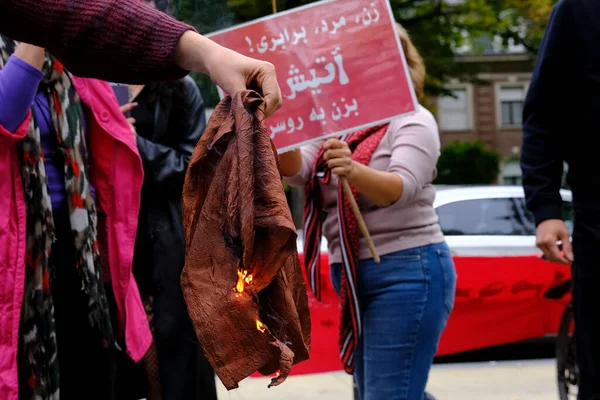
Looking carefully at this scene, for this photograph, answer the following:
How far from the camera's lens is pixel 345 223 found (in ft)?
10.3

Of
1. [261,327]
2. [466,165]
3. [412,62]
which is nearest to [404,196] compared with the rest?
[412,62]

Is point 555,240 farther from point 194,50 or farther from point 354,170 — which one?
point 194,50

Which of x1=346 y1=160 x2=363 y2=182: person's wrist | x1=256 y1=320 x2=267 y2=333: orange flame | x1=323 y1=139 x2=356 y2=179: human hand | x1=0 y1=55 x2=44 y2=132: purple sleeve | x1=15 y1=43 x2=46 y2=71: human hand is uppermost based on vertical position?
x1=15 y1=43 x2=46 y2=71: human hand

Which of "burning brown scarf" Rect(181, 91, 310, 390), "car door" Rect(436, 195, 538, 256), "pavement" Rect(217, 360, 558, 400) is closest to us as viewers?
"burning brown scarf" Rect(181, 91, 310, 390)

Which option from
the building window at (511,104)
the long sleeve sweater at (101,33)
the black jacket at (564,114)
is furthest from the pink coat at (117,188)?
the building window at (511,104)

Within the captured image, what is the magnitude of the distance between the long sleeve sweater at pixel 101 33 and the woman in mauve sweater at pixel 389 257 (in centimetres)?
158

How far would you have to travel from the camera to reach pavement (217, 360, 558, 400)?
588 cm

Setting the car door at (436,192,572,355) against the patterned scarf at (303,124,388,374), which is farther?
the car door at (436,192,572,355)

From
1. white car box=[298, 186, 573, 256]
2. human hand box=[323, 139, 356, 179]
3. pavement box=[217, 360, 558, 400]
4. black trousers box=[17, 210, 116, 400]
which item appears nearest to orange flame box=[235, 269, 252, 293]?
black trousers box=[17, 210, 116, 400]

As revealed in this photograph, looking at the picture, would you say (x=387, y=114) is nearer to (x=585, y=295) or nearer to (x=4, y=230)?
(x=585, y=295)

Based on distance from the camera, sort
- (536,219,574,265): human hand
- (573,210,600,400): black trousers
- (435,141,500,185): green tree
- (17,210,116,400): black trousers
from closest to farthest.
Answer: (17,210,116,400): black trousers, (573,210,600,400): black trousers, (536,219,574,265): human hand, (435,141,500,185): green tree

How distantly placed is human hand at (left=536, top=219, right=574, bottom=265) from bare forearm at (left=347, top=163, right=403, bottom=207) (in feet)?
1.68

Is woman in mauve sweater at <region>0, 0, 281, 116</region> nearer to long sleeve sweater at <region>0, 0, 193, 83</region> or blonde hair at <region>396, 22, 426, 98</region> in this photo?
long sleeve sweater at <region>0, 0, 193, 83</region>

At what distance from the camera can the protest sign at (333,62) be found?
324cm
